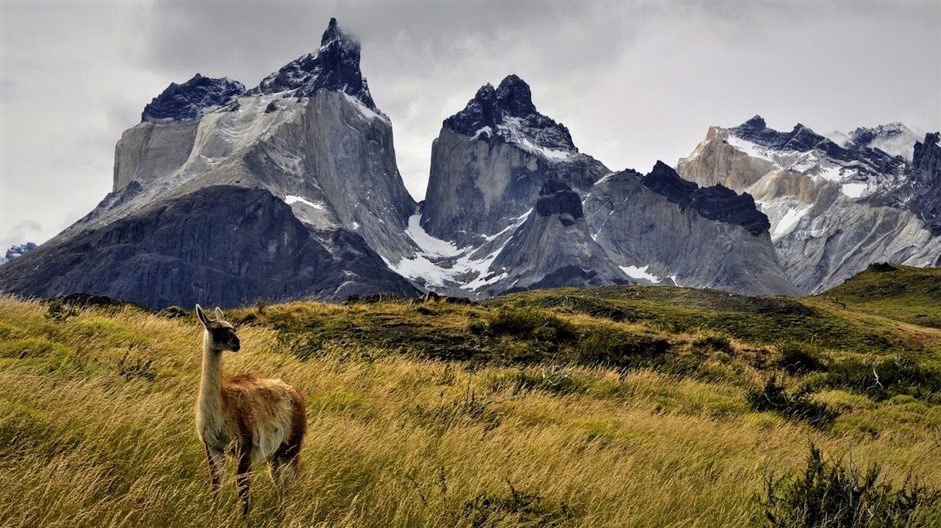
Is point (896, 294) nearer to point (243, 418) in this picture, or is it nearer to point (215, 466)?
point (243, 418)

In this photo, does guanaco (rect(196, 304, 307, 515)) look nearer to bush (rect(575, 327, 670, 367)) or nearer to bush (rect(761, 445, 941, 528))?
bush (rect(761, 445, 941, 528))

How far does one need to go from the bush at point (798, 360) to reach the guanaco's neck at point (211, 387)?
24.8m

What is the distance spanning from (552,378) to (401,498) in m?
10.2

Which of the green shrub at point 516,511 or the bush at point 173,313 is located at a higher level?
the bush at point 173,313

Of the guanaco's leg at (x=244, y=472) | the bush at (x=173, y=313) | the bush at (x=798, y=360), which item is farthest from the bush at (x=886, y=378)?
the guanaco's leg at (x=244, y=472)

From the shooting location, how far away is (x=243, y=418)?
6336mm

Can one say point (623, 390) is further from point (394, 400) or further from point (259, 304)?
point (259, 304)

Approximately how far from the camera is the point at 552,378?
17.0 meters

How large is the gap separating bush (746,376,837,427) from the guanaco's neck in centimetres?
1417

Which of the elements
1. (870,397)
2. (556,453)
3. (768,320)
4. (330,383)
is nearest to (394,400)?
(330,383)

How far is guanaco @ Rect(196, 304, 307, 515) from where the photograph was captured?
6082 mm

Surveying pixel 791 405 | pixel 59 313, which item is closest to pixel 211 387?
pixel 59 313

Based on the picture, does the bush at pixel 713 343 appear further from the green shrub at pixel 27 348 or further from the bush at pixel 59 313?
the green shrub at pixel 27 348

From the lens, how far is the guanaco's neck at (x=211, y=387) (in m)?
6.05
